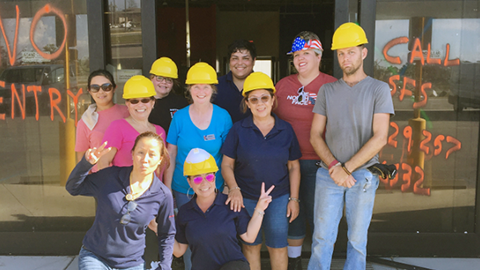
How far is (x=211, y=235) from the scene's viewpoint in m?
2.46

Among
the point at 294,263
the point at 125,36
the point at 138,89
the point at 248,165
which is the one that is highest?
the point at 125,36

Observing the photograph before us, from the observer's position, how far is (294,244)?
318cm

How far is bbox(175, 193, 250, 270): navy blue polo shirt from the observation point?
8.10ft

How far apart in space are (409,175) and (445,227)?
0.63 m

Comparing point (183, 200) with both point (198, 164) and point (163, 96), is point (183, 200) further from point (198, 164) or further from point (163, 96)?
point (163, 96)

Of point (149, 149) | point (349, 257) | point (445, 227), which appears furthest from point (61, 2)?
point (445, 227)

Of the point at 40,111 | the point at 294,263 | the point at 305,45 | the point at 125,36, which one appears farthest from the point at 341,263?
the point at 40,111

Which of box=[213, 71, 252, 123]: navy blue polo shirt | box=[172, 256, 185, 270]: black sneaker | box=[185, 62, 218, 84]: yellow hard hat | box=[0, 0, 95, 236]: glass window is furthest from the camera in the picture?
box=[0, 0, 95, 236]: glass window

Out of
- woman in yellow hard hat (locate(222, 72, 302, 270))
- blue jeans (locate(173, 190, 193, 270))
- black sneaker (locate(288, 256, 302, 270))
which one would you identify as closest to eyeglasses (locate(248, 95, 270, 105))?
woman in yellow hard hat (locate(222, 72, 302, 270))

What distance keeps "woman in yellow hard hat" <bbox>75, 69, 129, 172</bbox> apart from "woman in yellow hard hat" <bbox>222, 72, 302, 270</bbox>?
922 millimetres

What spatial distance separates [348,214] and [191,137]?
126 cm

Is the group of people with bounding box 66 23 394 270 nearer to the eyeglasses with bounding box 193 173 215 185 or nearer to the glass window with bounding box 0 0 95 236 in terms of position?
the eyeglasses with bounding box 193 173 215 185

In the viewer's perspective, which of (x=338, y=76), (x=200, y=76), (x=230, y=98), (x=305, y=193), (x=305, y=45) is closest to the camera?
(x=200, y=76)

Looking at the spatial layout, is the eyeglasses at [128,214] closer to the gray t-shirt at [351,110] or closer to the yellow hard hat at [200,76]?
the yellow hard hat at [200,76]
